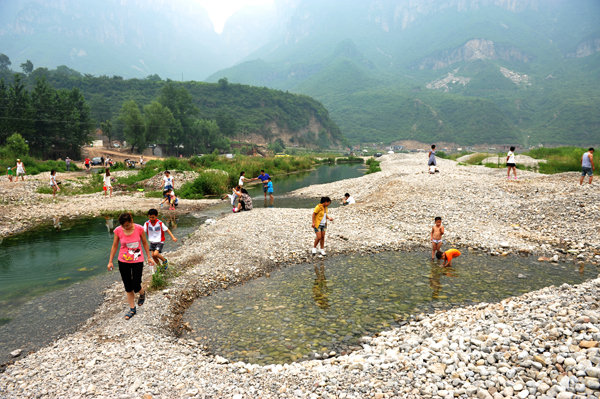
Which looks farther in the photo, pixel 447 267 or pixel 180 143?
pixel 180 143

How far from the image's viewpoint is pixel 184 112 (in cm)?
11056

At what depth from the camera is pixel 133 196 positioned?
34281 mm

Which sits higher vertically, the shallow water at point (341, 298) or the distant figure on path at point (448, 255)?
the distant figure on path at point (448, 255)

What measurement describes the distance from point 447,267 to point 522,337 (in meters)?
7.62

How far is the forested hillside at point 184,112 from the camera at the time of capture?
86.4m

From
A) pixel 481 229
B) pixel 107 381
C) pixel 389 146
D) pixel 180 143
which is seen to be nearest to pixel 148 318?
pixel 107 381

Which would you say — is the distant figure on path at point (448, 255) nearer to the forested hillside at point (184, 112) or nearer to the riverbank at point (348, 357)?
the riverbank at point (348, 357)

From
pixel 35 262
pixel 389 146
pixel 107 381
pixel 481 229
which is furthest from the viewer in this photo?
pixel 389 146

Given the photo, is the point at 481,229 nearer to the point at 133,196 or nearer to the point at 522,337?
the point at 522,337

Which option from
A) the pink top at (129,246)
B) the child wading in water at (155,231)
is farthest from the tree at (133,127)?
the pink top at (129,246)

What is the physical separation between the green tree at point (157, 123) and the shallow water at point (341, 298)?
86.7 metres

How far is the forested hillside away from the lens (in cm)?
8638

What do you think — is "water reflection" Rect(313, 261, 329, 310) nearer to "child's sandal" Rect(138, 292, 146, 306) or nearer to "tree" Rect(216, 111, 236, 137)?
"child's sandal" Rect(138, 292, 146, 306)

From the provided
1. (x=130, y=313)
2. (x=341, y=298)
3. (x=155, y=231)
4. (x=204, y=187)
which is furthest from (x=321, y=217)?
(x=204, y=187)
